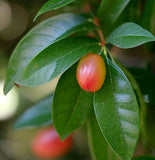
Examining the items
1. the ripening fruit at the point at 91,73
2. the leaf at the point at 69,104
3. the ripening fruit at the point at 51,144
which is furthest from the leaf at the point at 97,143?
the ripening fruit at the point at 51,144

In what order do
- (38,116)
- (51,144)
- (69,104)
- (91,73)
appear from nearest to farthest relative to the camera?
(91,73)
(69,104)
(38,116)
(51,144)

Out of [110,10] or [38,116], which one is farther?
[38,116]

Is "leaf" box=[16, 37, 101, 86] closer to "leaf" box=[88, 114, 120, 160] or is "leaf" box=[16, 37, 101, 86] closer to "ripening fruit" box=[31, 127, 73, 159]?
"leaf" box=[88, 114, 120, 160]

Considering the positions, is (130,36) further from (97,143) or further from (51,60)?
(97,143)

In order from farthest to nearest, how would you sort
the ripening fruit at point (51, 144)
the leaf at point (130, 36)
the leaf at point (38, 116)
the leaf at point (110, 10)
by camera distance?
1. the ripening fruit at point (51, 144)
2. the leaf at point (38, 116)
3. the leaf at point (110, 10)
4. the leaf at point (130, 36)

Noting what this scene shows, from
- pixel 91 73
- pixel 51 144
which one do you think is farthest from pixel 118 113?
pixel 51 144

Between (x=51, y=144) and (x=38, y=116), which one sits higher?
(x=38, y=116)

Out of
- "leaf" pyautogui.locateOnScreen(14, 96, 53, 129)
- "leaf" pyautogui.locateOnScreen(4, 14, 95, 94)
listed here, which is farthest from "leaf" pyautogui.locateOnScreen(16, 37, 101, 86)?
"leaf" pyautogui.locateOnScreen(14, 96, 53, 129)

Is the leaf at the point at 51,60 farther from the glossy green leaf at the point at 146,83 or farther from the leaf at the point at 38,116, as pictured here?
the leaf at the point at 38,116
